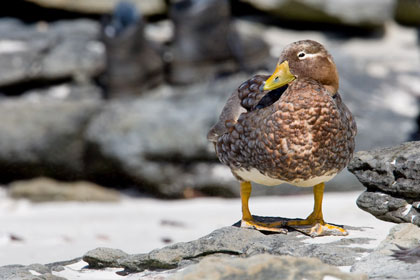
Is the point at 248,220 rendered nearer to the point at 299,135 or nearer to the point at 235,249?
the point at 235,249

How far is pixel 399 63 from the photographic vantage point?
34.1 feet

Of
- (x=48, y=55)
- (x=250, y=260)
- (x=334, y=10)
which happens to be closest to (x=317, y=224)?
(x=250, y=260)

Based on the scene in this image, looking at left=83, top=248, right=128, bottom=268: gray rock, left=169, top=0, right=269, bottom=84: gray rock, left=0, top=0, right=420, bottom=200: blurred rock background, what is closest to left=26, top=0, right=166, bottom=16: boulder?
left=0, top=0, right=420, bottom=200: blurred rock background

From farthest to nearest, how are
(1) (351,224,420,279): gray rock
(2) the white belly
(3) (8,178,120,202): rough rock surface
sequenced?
(3) (8,178,120,202): rough rock surface → (2) the white belly → (1) (351,224,420,279): gray rock

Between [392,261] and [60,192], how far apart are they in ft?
18.9

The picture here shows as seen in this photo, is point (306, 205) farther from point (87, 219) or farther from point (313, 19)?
point (313, 19)

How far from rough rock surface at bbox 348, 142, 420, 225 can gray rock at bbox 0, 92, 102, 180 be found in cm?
571

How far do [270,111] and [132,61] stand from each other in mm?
6977

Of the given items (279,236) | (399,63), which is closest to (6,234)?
(279,236)

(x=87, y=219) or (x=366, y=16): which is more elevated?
(x=366, y=16)

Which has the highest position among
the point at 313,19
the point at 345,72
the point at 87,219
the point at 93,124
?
the point at 313,19

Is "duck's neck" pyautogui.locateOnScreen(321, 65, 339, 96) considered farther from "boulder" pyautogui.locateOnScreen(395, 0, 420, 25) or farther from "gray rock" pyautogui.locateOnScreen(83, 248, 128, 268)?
"boulder" pyautogui.locateOnScreen(395, 0, 420, 25)

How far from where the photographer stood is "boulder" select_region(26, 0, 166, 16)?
38.3 feet

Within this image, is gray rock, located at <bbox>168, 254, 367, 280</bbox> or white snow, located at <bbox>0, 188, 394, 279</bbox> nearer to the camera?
gray rock, located at <bbox>168, 254, 367, 280</bbox>
